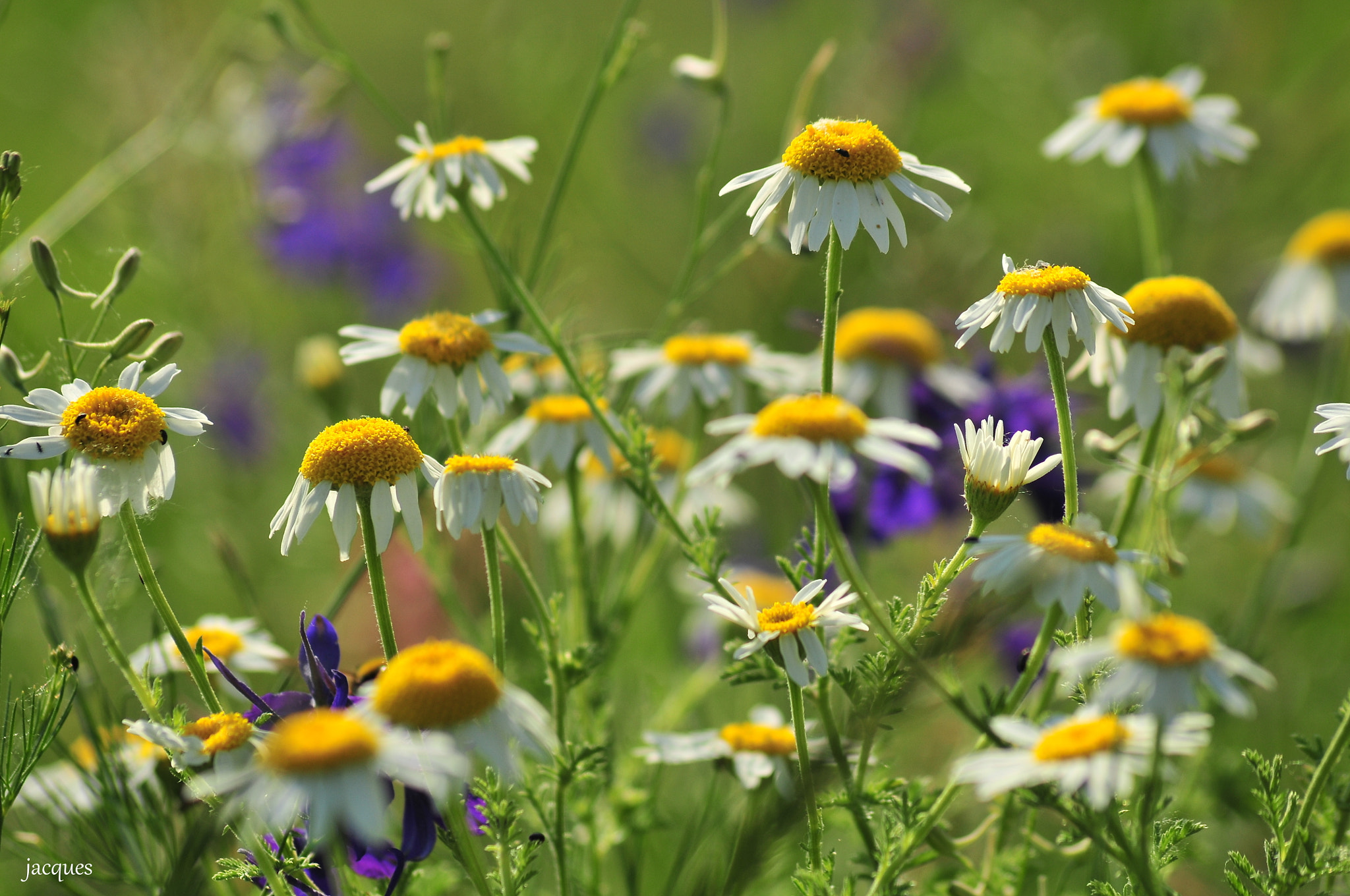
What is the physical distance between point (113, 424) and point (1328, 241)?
259 centimetres

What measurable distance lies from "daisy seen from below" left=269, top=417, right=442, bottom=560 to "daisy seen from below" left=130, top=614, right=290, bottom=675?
0.30 metres

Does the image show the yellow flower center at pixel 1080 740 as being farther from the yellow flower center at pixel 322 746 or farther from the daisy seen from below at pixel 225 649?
the daisy seen from below at pixel 225 649

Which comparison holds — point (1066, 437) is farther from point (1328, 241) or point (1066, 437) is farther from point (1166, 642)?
point (1328, 241)

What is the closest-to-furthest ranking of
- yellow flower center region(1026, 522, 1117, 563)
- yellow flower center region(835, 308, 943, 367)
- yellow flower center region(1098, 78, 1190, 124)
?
1. yellow flower center region(1026, 522, 1117, 563)
2. yellow flower center region(1098, 78, 1190, 124)
3. yellow flower center region(835, 308, 943, 367)

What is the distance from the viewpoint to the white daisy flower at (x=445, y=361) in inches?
54.4

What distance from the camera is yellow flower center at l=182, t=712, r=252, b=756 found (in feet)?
3.16

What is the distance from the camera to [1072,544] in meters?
0.94

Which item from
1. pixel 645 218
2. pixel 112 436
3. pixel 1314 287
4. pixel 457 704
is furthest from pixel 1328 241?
pixel 645 218

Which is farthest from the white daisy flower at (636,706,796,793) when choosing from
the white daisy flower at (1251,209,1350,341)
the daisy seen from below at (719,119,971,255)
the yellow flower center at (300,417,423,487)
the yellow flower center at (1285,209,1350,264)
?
the yellow flower center at (1285,209,1350,264)

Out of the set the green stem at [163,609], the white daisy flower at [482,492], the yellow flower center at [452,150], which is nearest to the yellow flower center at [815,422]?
the white daisy flower at [482,492]

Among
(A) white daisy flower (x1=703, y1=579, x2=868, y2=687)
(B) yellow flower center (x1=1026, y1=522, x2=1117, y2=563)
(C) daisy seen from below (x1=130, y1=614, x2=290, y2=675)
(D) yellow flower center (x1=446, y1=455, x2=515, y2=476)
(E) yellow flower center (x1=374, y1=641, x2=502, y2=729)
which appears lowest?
(C) daisy seen from below (x1=130, y1=614, x2=290, y2=675)

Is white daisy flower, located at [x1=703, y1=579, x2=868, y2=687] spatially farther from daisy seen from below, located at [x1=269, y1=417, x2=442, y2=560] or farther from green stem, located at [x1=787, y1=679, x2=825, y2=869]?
daisy seen from below, located at [x1=269, y1=417, x2=442, y2=560]

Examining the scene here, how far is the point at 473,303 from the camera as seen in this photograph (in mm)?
4379

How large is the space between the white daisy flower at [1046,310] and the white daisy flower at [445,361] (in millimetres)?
591
